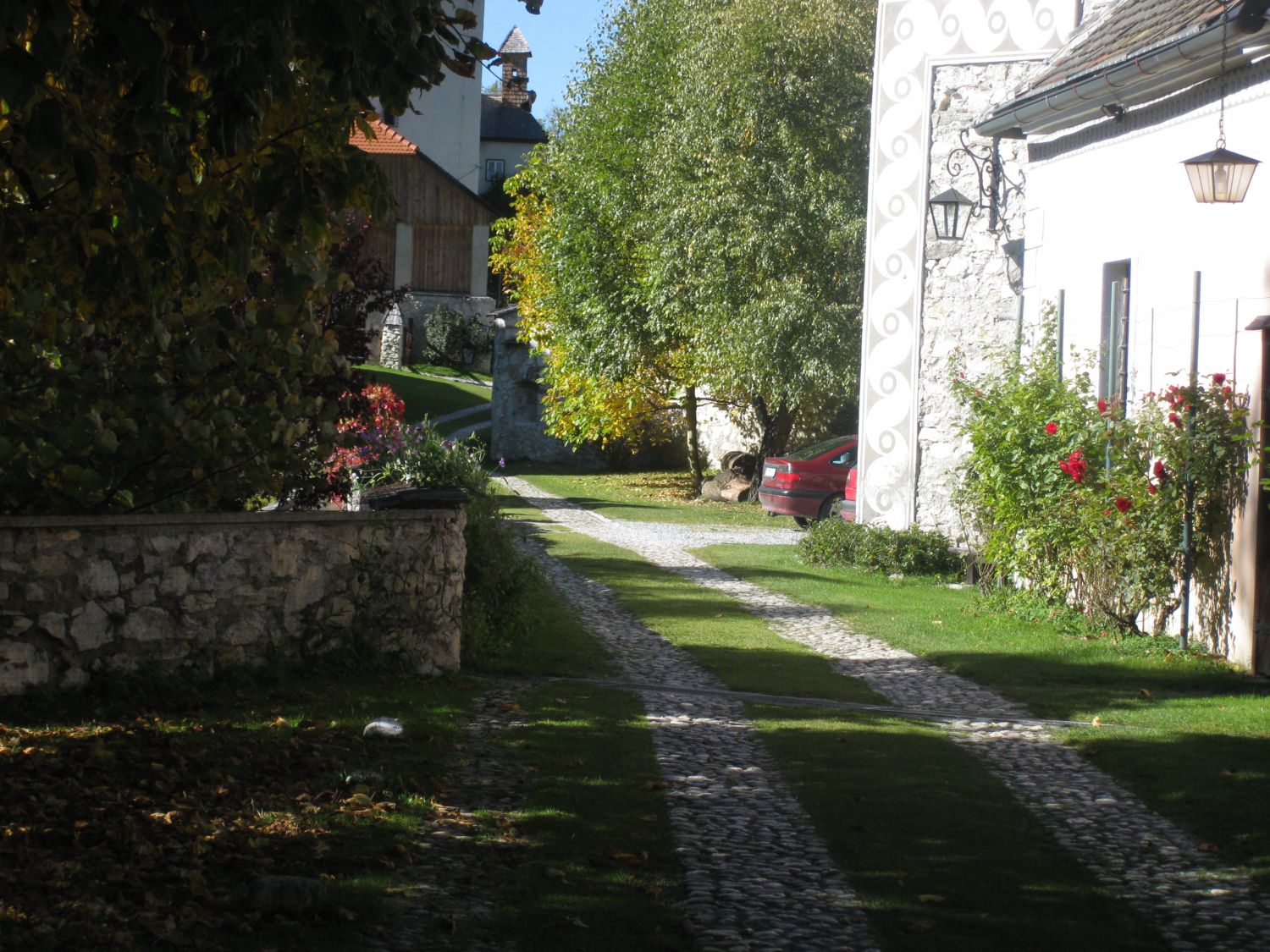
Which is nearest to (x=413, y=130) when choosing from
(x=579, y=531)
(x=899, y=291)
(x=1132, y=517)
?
→ (x=579, y=531)

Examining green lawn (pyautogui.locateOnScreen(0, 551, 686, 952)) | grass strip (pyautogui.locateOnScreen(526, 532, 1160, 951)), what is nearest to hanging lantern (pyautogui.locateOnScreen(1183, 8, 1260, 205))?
grass strip (pyautogui.locateOnScreen(526, 532, 1160, 951))

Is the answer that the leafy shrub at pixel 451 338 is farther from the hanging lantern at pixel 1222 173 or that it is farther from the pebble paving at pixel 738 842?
the pebble paving at pixel 738 842

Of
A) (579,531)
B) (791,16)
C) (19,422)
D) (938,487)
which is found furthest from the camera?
(791,16)

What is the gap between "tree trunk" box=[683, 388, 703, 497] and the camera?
98.6 ft

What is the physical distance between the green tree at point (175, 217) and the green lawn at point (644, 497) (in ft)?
52.3

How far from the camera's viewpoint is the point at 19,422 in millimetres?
7586

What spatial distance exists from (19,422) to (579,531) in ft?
45.2

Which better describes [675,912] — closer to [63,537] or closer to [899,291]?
[63,537]

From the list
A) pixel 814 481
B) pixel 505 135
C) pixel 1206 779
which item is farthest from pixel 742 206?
pixel 505 135

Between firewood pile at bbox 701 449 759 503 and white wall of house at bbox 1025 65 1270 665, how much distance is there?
50.0 ft

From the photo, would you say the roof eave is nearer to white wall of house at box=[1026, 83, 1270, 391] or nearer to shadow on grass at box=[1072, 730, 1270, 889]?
white wall of house at box=[1026, 83, 1270, 391]

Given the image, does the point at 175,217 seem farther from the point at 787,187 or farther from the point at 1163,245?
the point at 787,187

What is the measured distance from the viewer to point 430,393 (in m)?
41.1

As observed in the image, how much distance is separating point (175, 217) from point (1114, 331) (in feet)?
30.2
